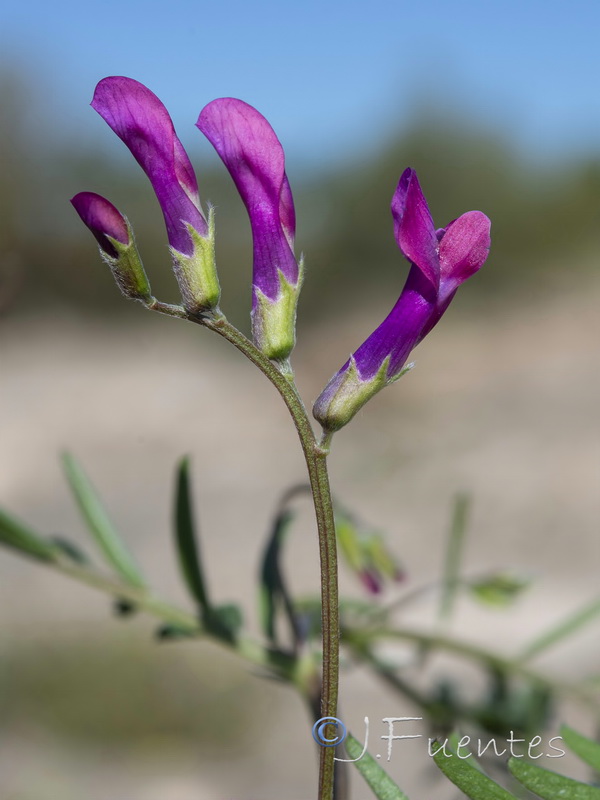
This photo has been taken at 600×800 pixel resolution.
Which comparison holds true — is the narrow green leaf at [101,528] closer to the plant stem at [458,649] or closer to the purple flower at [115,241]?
the plant stem at [458,649]

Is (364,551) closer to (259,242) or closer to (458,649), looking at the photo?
(458,649)

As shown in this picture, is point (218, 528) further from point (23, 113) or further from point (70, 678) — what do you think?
point (23, 113)

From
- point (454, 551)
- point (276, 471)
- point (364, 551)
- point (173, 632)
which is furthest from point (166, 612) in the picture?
point (276, 471)

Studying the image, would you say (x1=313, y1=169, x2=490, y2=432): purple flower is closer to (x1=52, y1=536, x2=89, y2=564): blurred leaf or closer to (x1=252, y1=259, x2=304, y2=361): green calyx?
(x1=252, y1=259, x2=304, y2=361): green calyx

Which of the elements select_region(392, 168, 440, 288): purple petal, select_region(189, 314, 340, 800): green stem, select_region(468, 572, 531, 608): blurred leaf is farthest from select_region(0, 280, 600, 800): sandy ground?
select_region(392, 168, 440, 288): purple petal

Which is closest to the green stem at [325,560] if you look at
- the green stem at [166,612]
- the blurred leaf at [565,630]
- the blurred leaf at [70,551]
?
the green stem at [166,612]
